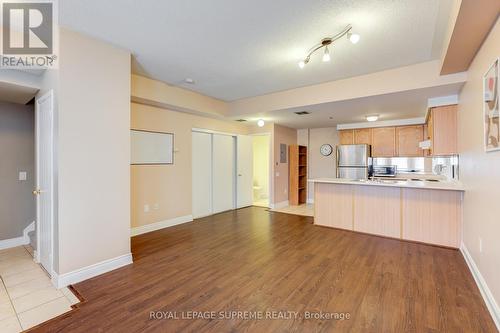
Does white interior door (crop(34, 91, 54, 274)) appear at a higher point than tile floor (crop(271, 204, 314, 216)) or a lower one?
higher

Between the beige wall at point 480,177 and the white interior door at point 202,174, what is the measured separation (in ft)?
15.3

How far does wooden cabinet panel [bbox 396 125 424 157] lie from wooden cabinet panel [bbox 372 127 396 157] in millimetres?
113

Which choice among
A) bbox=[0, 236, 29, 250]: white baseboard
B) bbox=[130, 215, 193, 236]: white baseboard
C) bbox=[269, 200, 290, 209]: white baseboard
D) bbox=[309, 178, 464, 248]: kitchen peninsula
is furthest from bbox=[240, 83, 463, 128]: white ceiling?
bbox=[0, 236, 29, 250]: white baseboard

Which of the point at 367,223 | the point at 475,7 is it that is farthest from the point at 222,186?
the point at 475,7

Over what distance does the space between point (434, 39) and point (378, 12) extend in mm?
1056

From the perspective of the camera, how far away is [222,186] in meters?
6.09

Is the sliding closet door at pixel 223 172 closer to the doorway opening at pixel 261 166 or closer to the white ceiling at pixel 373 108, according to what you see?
the white ceiling at pixel 373 108

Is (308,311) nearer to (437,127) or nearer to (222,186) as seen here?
(437,127)

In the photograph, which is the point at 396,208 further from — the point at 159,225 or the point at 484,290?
the point at 159,225

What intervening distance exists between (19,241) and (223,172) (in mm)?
3963

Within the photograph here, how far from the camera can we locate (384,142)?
622 cm

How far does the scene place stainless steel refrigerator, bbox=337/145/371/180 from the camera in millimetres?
6297

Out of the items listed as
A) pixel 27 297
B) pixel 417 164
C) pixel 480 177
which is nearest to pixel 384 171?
pixel 417 164

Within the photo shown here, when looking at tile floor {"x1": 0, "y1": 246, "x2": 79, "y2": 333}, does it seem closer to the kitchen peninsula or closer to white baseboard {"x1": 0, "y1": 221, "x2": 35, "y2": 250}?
white baseboard {"x1": 0, "y1": 221, "x2": 35, "y2": 250}
